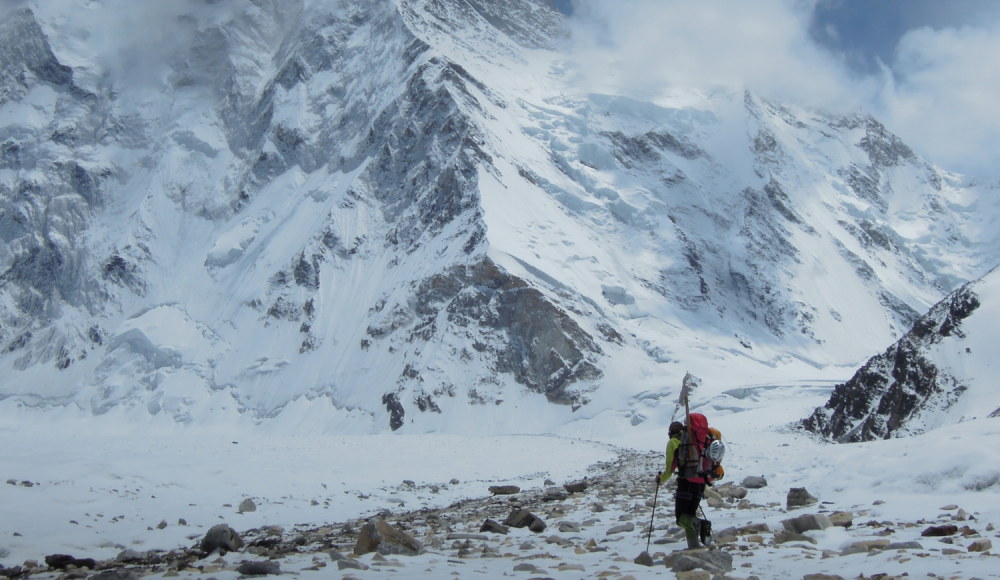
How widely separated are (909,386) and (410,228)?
72314 millimetres

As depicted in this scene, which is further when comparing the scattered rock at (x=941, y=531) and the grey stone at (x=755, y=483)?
the grey stone at (x=755, y=483)

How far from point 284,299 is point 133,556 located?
87380 millimetres

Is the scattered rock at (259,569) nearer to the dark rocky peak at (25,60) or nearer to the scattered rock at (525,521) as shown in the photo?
the scattered rock at (525,521)

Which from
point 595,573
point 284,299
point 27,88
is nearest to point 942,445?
point 595,573

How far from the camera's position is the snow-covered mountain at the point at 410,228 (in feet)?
264

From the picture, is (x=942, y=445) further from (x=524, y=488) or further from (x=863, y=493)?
(x=524, y=488)

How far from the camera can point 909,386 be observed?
32906 mm

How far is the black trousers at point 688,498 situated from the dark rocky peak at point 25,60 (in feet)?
509

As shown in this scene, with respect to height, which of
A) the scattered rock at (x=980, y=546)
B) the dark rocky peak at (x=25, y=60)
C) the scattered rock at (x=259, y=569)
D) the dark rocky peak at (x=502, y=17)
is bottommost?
the scattered rock at (x=259, y=569)

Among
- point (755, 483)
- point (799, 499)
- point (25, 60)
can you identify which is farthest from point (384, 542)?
point (25, 60)

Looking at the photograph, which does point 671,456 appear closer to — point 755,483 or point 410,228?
point 755,483

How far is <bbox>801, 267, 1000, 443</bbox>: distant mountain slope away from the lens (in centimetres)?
2912

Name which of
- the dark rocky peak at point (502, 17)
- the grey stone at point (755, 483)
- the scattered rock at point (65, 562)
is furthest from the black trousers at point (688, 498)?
the dark rocky peak at point (502, 17)

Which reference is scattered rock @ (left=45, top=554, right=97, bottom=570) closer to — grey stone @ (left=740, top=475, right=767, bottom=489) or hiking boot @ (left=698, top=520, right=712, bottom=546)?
hiking boot @ (left=698, top=520, right=712, bottom=546)
